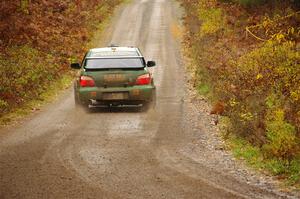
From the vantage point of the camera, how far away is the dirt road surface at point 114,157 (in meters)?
7.49

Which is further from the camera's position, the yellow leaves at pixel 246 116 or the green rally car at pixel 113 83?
the green rally car at pixel 113 83

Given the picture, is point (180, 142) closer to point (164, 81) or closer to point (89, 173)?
point (89, 173)

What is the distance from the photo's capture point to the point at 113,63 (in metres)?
14.8

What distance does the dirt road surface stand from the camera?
7485 mm

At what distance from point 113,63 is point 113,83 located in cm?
67

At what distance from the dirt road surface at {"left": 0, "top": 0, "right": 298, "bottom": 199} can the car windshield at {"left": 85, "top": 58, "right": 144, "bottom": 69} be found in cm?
125

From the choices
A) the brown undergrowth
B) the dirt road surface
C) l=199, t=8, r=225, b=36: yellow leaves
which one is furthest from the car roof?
l=199, t=8, r=225, b=36: yellow leaves

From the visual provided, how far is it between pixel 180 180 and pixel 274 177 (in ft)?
4.89

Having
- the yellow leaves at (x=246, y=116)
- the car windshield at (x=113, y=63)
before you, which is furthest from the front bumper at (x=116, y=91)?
the yellow leaves at (x=246, y=116)

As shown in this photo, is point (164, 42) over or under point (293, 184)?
under

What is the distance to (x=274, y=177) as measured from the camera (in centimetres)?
834

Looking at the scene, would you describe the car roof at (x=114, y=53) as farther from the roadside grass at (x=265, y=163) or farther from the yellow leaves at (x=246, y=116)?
the roadside grass at (x=265, y=163)

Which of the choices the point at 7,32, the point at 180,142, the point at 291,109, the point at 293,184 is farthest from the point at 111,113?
the point at 7,32

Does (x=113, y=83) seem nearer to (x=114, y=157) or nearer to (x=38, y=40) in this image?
(x=114, y=157)
